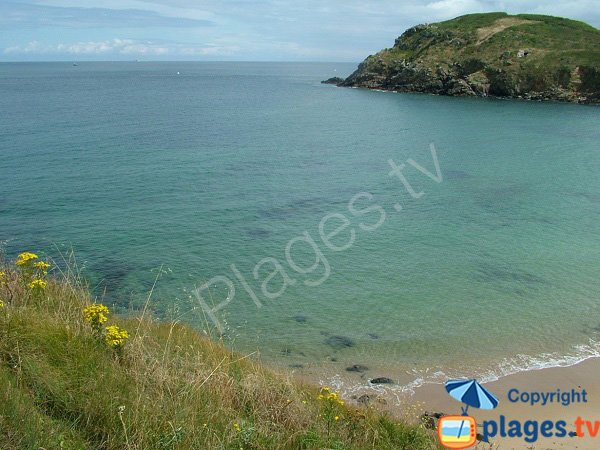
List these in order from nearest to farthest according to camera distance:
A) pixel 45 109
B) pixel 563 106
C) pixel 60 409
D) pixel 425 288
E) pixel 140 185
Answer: pixel 60 409
pixel 425 288
pixel 140 185
pixel 45 109
pixel 563 106

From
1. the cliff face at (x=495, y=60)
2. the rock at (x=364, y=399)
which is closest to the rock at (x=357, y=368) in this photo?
the rock at (x=364, y=399)

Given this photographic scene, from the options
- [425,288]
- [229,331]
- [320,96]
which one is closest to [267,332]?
[229,331]

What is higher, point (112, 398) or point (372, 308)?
point (112, 398)

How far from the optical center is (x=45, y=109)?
7244 centimetres

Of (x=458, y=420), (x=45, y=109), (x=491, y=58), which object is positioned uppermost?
(x=491, y=58)

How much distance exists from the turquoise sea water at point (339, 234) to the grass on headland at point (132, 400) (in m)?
5.52

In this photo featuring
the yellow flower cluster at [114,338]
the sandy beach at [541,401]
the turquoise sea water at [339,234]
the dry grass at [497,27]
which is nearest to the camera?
the yellow flower cluster at [114,338]

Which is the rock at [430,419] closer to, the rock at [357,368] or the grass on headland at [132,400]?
the grass on headland at [132,400]

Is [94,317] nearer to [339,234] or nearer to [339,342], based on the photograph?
[339,342]

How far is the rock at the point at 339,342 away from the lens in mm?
17156

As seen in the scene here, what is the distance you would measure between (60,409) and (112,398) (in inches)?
26.6

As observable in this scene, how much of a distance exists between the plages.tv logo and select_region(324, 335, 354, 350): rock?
16.1ft

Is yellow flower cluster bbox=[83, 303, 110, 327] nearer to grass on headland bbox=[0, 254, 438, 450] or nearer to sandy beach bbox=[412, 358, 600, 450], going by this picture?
grass on headland bbox=[0, 254, 438, 450]

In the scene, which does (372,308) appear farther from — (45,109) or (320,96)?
(320,96)
